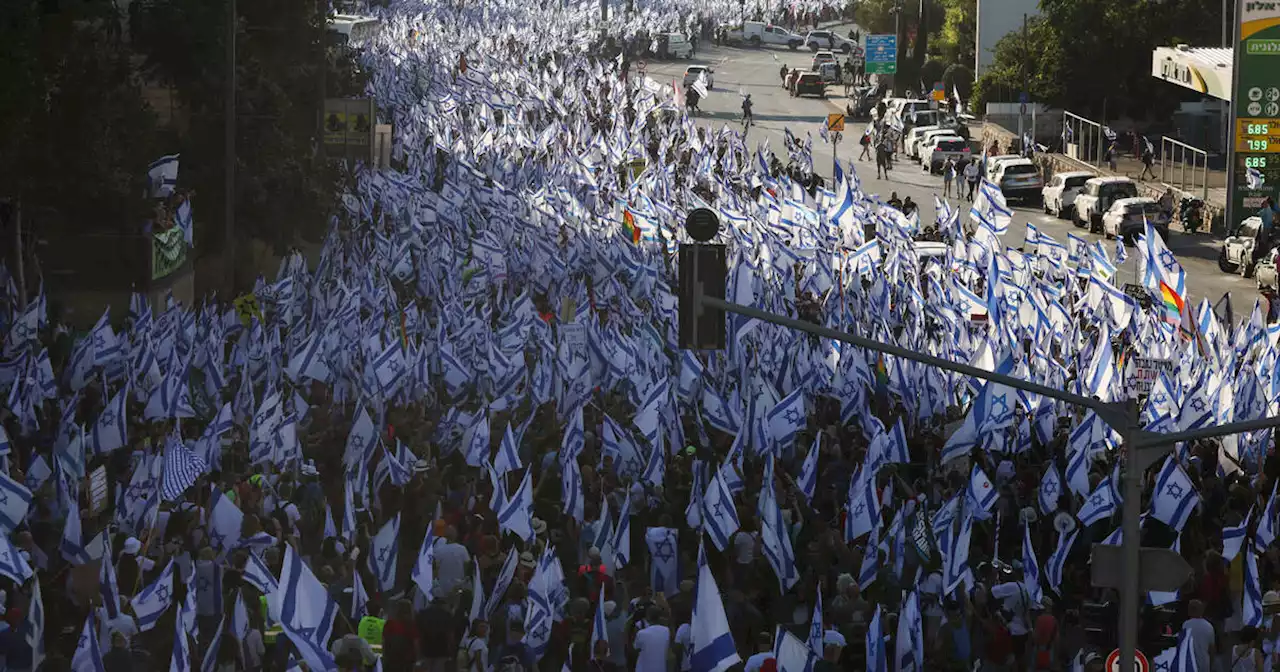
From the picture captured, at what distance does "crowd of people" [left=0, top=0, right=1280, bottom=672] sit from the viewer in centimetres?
1617

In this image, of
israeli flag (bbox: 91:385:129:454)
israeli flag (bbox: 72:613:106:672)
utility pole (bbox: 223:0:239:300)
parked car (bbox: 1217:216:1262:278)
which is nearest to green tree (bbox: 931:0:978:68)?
parked car (bbox: 1217:216:1262:278)

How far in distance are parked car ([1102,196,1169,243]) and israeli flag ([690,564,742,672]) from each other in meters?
32.9

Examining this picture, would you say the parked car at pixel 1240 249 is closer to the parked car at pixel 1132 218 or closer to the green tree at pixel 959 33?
the parked car at pixel 1132 218

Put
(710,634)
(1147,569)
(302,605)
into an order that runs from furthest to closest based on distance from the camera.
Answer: (710,634)
(302,605)
(1147,569)

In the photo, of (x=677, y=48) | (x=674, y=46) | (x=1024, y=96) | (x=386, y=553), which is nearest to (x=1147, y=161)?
(x=1024, y=96)

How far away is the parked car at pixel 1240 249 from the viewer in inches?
1663

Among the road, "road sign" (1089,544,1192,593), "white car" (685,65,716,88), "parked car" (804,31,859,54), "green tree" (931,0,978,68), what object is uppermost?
"green tree" (931,0,978,68)

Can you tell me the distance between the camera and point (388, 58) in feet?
229

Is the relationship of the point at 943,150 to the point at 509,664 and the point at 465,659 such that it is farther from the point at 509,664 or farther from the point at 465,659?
the point at 509,664

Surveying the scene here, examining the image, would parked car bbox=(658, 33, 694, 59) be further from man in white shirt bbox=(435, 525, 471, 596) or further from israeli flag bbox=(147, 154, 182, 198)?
man in white shirt bbox=(435, 525, 471, 596)

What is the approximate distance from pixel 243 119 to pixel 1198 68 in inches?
1041

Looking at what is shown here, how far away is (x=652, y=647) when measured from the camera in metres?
15.6

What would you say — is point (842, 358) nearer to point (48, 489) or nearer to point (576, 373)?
point (576, 373)

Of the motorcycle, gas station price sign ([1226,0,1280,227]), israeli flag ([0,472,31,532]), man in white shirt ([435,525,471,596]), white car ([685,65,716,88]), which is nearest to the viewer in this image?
israeli flag ([0,472,31,532])
